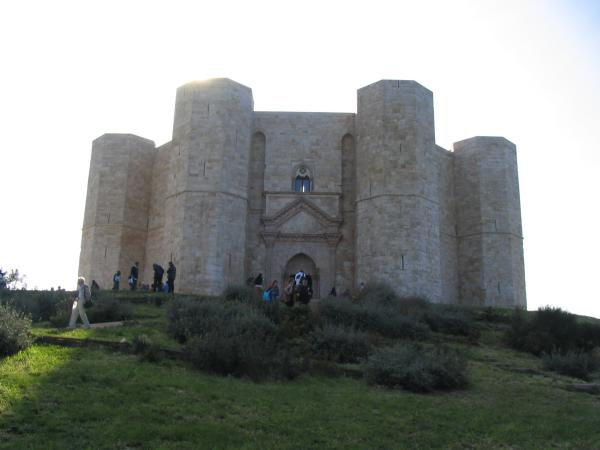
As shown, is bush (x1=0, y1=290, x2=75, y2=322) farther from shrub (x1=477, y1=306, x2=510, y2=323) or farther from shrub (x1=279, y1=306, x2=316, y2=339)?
shrub (x1=477, y1=306, x2=510, y2=323)

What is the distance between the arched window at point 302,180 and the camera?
27.4 metres

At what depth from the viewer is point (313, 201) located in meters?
26.8

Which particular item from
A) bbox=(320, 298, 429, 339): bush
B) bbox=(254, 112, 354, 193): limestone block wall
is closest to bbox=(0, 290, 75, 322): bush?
bbox=(320, 298, 429, 339): bush

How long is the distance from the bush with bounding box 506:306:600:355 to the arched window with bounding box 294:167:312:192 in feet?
36.0

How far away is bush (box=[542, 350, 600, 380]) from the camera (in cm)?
1337

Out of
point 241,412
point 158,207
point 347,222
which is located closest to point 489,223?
point 347,222

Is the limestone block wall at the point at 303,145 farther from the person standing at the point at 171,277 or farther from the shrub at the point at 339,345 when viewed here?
the shrub at the point at 339,345

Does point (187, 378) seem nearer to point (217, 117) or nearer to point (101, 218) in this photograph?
point (217, 117)

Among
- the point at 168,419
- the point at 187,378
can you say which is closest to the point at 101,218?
the point at 187,378

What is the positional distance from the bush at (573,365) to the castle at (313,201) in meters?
10.5

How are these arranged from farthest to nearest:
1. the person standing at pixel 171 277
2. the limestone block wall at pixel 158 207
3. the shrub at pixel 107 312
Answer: the limestone block wall at pixel 158 207 < the person standing at pixel 171 277 < the shrub at pixel 107 312

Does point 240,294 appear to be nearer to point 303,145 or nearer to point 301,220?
point 301,220

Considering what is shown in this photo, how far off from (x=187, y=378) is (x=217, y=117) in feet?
57.9

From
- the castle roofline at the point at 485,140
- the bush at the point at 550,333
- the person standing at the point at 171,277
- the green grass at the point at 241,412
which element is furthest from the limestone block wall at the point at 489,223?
the green grass at the point at 241,412
